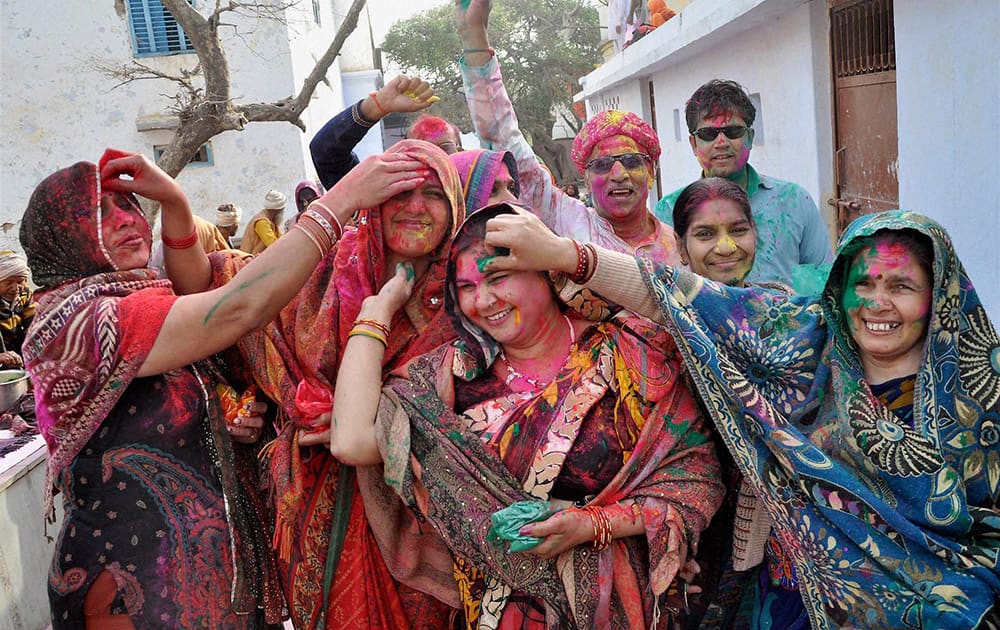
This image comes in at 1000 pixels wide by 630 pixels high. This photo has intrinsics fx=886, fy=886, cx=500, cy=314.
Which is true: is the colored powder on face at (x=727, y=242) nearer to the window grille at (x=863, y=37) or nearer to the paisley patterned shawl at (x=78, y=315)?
the paisley patterned shawl at (x=78, y=315)

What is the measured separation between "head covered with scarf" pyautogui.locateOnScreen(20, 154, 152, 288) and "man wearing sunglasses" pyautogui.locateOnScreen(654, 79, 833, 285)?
2.02 meters

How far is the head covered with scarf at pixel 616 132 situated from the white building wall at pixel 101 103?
12152 mm

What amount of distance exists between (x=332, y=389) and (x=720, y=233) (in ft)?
4.05

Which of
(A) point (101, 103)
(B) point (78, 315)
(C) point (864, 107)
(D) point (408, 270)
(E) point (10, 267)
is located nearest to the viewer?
(B) point (78, 315)

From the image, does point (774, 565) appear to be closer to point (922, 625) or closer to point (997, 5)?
point (922, 625)

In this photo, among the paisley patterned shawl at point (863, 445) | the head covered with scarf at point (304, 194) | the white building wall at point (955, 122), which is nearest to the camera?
the paisley patterned shawl at point (863, 445)

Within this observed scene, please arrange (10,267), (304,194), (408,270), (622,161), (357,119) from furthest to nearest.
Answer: (304,194)
(10,267)
(622,161)
(357,119)
(408,270)

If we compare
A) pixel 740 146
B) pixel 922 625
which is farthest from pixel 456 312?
pixel 740 146

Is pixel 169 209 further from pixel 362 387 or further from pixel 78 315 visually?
pixel 362 387

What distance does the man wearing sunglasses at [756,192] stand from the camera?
338cm

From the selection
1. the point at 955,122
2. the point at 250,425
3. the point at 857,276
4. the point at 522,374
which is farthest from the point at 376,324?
the point at 955,122

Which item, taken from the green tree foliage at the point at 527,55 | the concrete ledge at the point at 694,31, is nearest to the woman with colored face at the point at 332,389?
the concrete ledge at the point at 694,31

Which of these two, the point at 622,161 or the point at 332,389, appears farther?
the point at 622,161

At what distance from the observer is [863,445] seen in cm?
198
